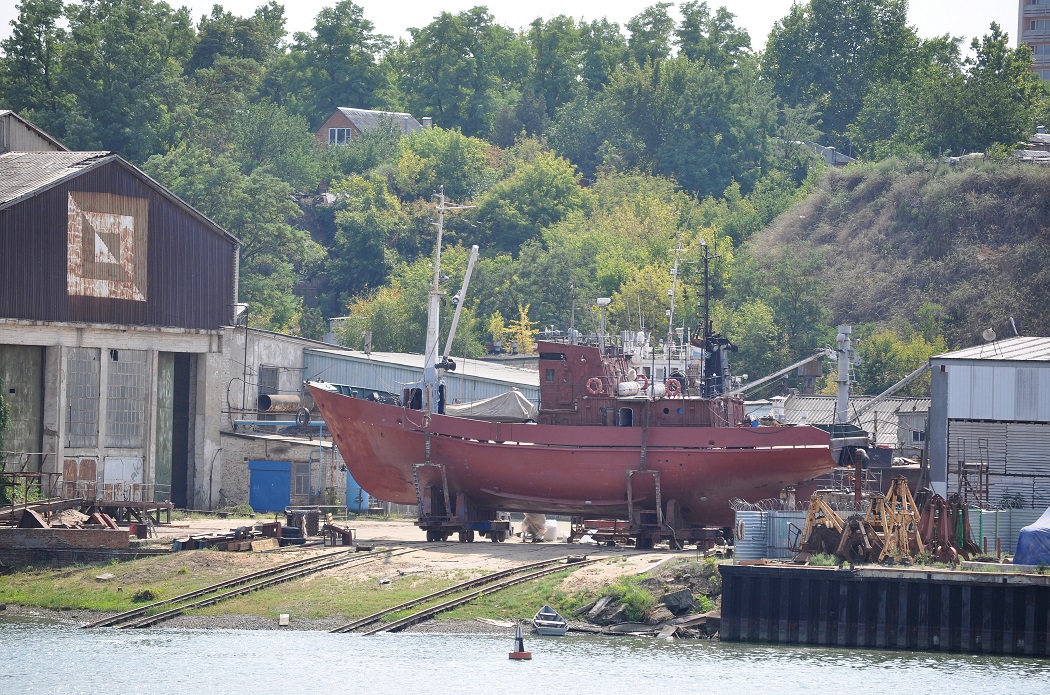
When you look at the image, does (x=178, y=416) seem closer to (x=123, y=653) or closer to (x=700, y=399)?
(x=700, y=399)

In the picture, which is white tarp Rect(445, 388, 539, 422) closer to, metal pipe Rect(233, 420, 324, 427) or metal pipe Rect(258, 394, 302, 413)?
metal pipe Rect(233, 420, 324, 427)

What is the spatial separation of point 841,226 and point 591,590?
62967 millimetres

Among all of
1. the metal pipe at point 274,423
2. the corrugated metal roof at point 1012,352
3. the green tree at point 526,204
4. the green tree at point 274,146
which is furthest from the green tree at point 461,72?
the corrugated metal roof at point 1012,352

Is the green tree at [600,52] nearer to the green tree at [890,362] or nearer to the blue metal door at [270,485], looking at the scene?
the green tree at [890,362]

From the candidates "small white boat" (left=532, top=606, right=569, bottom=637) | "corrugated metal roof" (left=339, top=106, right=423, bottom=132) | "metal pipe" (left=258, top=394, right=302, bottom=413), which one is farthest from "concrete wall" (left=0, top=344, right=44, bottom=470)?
"corrugated metal roof" (left=339, top=106, right=423, bottom=132)

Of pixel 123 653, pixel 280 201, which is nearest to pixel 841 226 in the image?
pixel 280 201

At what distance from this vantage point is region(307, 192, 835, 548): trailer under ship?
50125mm

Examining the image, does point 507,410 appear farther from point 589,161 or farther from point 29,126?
point 589,161

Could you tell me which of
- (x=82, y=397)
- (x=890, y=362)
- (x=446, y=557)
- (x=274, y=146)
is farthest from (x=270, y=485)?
(x=274, y=146)

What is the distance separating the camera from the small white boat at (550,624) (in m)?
39.8

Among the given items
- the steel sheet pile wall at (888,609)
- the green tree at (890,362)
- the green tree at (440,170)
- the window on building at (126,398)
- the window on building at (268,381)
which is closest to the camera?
→ the steel sheet pile wall at (888,609)

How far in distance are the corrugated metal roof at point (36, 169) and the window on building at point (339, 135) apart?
233ft

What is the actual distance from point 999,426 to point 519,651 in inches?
729

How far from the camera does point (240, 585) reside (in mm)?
43125
